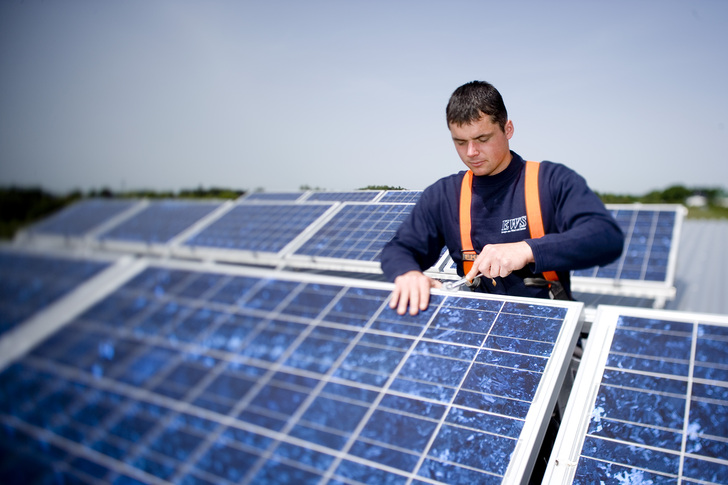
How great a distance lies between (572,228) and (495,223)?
1.15 ft

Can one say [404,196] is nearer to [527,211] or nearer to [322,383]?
[527,211]

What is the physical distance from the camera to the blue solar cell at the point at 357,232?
2953 millimetres

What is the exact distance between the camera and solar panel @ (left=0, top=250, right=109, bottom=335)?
2.77ft

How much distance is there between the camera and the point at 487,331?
190 cm

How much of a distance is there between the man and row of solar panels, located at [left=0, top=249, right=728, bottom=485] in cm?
19

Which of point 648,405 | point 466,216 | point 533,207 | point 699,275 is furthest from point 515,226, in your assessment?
point 699,275

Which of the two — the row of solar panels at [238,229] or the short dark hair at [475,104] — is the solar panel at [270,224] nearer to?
the row of solar panels at [238,229]

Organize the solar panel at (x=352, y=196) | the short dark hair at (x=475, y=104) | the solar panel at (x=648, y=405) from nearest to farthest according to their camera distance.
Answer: the solar panel at (x=648, y=405), the short dark hair at (x=475, y=104), the solar panel at (x=352, y=196)

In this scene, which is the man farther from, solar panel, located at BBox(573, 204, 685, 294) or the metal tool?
solar panel, located at BBox(573, 204, 685, 294)

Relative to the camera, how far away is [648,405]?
1682 mm

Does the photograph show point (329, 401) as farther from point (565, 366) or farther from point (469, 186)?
point (469, 186)

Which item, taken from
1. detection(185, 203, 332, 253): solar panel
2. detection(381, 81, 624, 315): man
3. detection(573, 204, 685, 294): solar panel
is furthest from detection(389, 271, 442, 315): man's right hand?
detection(573, 204, 685, 294): solar panel

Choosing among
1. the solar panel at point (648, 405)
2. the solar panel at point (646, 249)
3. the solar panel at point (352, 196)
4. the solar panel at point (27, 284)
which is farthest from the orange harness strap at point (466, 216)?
the solar panel at point (646, 249)

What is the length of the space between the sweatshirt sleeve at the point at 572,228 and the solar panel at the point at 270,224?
1447 millimetres
